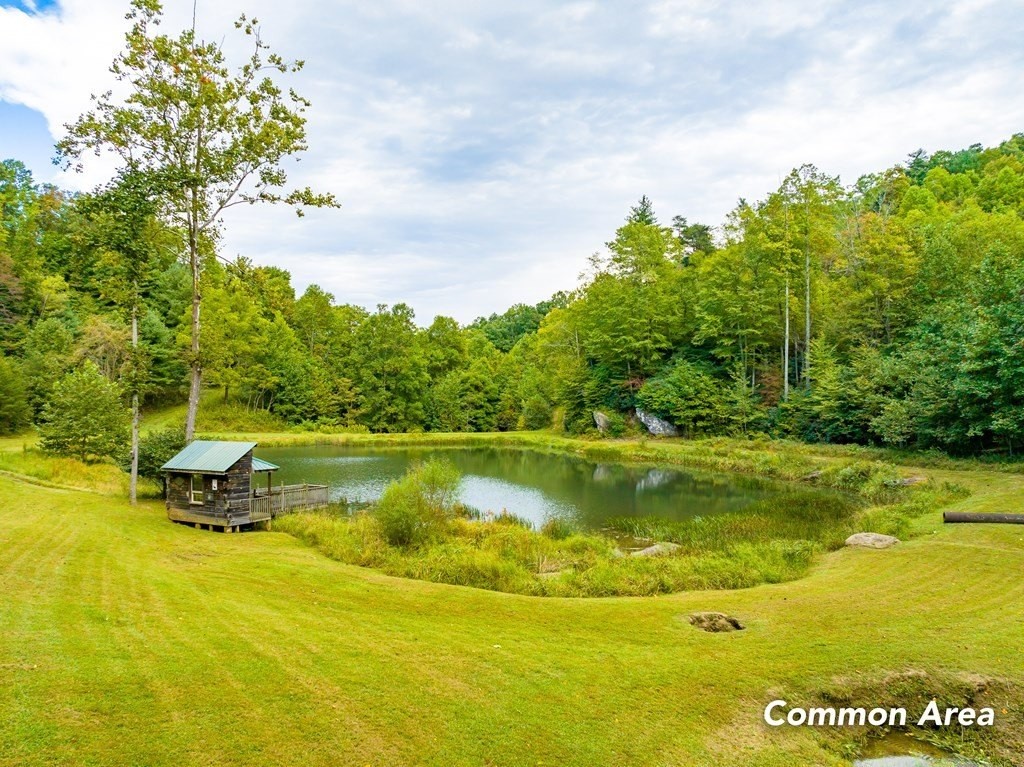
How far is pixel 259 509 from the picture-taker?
1742cm

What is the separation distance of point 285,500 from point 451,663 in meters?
13.9

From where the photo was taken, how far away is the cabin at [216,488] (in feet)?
53.5

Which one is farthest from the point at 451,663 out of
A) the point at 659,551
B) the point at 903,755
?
the point at 659,551

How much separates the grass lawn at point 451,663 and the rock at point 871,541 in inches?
78.4

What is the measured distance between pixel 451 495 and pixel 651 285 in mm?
39819

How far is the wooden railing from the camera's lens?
17.4 m

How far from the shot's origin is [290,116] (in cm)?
2041

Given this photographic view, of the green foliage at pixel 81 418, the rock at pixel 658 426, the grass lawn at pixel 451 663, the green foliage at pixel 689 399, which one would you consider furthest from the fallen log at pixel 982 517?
the rock at pixel 658 426

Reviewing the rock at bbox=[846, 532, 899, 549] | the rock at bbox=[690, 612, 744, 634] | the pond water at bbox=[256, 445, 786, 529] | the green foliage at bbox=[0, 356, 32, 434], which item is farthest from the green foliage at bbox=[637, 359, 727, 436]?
the green foliage at bbox=[0, 356, 32, 434]

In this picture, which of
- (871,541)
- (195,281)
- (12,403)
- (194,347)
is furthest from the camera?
(12,403)

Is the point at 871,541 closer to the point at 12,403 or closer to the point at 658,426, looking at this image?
the point at 658,426

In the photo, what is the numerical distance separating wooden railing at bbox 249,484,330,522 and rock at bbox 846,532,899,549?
17092mm

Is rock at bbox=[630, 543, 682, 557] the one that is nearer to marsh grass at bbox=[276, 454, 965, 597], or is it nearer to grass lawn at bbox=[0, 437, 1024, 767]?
marsh grass at bbox=[276, 454, 965, 597]

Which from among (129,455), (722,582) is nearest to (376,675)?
(722,582)
